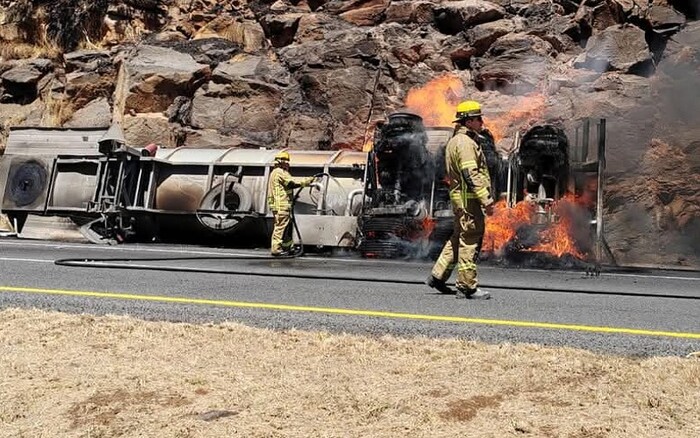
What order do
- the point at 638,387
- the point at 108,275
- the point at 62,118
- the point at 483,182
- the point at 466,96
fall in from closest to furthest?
the point at 638,387 → the point at 483,182 → the point at 108,275 → the point at 466,96 → the point at 62,118

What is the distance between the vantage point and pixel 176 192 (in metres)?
13.8

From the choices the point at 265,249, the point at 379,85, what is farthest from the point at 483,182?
the point at 379,85

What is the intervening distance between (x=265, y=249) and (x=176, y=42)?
11.3 meters

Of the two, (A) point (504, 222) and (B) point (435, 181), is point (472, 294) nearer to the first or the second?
(B) point (435, 181)

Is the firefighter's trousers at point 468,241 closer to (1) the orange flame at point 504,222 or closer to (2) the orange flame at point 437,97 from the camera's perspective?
(1) the orange flame at point 504,222

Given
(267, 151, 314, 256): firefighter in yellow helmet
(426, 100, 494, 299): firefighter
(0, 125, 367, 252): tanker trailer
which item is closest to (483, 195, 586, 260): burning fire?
(0, 125, 367, 252): tanker trailer

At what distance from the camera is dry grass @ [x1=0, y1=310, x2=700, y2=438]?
3172mm

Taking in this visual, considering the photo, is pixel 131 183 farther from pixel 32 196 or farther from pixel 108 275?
pixel 108 275

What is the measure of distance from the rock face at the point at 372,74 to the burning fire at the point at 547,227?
294 cm

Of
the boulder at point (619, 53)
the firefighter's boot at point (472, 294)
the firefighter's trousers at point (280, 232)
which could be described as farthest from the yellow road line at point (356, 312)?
the boulder at point (619, 53)

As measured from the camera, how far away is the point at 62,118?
2091 cm

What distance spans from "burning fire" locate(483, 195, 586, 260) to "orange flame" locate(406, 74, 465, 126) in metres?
6.56

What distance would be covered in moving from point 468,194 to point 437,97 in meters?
12.3

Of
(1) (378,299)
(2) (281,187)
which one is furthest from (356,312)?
(2) (281,187)
